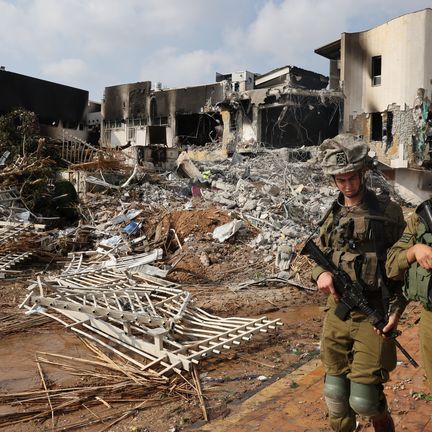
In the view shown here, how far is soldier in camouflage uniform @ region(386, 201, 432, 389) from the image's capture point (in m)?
2.02

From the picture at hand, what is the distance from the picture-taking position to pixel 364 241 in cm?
241

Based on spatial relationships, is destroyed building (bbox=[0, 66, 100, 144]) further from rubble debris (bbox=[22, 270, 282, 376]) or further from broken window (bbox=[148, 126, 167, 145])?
rubble debris (bbox=[22, 270, 282, 376])

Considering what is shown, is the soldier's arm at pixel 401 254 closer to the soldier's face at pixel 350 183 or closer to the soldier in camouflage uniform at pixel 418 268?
the soldier in camouflage uniform at pixel 418 268

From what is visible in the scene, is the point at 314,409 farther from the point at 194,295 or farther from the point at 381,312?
the point at 194,295

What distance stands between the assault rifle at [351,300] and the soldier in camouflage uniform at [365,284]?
0.09 ft

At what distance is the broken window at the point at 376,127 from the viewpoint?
20984 millimetres

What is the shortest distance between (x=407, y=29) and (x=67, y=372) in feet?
65.0

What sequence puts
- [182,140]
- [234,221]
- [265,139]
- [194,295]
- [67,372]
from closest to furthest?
[67,372] < [194,295] < [234,221] < [265,139] < [182,140]

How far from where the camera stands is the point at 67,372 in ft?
13.5

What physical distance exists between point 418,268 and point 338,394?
779mm

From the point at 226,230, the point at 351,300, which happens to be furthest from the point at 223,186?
the point at 351,300

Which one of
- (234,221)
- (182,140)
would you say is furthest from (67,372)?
(182,140)

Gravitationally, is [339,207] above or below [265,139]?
below

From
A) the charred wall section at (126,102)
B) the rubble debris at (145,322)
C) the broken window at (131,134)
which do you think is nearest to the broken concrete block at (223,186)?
the rubble debris at (145,322)
